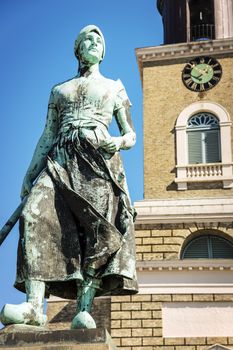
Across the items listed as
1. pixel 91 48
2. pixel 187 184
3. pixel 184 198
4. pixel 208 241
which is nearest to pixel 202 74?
pixel 187 184

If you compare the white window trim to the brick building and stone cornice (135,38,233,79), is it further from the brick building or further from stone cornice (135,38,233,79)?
stone cornice (135,38,233,79)

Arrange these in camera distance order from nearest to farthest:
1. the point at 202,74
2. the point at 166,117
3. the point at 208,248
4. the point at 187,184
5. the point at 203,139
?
the point at 208,248, the point at 187,184, the point at 203,139, the point at 166,117, the point at 202,74

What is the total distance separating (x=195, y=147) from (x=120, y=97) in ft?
58.2

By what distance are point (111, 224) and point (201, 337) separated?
16048 millimetres

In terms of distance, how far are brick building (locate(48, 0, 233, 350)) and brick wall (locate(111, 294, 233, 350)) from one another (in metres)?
0.03

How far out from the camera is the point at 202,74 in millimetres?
23797

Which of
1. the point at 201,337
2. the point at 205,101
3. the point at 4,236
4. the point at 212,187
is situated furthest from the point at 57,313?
the point at 4,236

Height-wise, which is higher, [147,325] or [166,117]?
[166,117]

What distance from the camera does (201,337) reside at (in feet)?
65.1

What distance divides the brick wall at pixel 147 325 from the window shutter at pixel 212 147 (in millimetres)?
4472

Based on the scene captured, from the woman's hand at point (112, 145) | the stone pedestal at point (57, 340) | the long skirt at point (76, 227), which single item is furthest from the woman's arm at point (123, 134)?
the stone pedestal at point (57, 340)

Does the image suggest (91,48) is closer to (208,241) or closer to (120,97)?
(120,97)

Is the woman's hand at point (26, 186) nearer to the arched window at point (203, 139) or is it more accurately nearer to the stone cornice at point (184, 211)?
the stone cornice at point (184, 211)

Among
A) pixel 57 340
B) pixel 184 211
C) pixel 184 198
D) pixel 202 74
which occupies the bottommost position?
pixel 57 340
